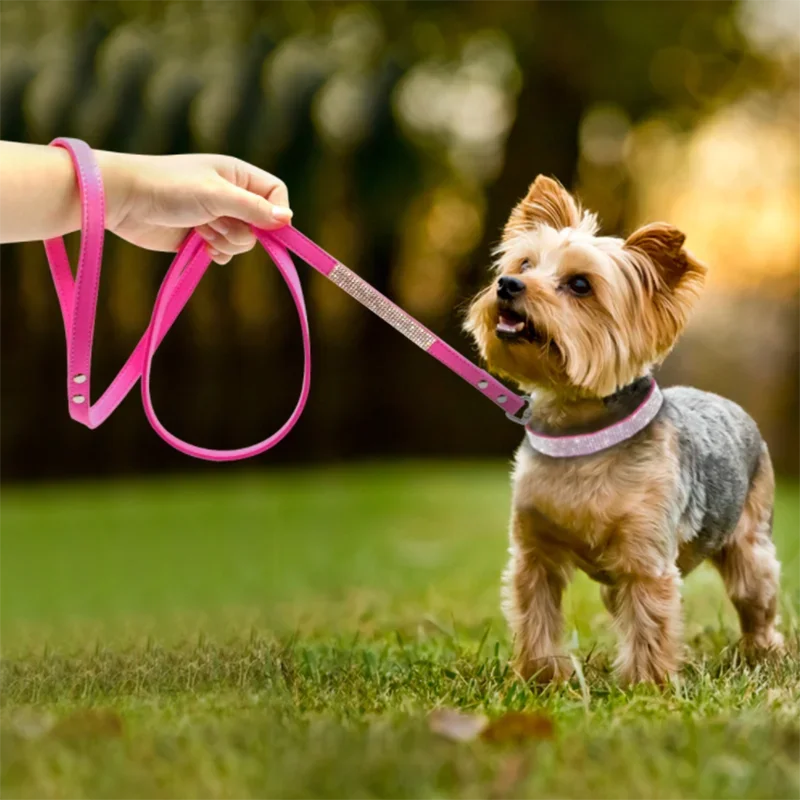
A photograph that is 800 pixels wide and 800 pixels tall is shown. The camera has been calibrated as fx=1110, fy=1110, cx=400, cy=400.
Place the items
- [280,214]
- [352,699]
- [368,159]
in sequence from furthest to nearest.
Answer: [368,159]
[280,214]
[352,699]

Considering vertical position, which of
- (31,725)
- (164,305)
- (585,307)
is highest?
(585,307)

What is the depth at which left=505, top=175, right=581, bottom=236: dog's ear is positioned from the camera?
378 centimetres

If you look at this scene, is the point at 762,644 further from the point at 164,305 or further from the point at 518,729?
the point at 164,305

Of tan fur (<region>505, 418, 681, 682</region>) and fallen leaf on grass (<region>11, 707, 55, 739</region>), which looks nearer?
fallen leaf on grass (<region>11, 707, 55, 739</region>)

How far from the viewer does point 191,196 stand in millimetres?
3424

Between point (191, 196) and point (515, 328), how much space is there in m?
1.08

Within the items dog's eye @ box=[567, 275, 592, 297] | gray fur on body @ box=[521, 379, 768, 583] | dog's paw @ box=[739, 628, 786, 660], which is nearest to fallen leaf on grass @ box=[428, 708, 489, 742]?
gray fur on body @ box=[521, 379, 768, 583]

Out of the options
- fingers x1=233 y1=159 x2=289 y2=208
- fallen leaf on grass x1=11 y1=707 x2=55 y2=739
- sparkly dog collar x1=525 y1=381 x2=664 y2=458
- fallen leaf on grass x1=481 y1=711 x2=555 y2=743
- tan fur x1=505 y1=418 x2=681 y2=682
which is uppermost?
fingers x1=233 y1=159 x2=289 y2=208

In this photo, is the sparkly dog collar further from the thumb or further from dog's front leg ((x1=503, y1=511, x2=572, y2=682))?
the thumb

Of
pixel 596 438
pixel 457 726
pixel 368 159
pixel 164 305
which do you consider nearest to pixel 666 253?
pixel 596 438

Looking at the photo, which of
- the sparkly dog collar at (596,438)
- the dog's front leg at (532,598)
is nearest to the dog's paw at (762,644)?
the dog's front leg at (532,598)

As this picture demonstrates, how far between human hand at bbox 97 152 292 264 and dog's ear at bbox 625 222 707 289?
112 cm

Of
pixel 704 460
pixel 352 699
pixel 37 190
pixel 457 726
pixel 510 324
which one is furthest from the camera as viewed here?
pixel 704 460

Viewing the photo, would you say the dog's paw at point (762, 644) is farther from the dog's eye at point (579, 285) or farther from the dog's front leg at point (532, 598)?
the dog's eye at point (579, 285)
